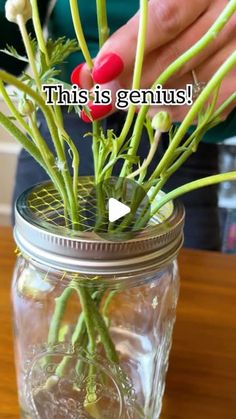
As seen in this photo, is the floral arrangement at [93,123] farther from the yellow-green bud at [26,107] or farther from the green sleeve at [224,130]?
the green sleeve at [224,130]

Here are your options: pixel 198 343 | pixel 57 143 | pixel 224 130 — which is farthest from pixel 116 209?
pixel 224 130

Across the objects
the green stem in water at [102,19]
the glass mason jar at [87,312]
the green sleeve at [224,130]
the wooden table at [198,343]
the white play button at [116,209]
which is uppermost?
the green stem in water at [102,19]

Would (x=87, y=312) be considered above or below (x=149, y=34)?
below

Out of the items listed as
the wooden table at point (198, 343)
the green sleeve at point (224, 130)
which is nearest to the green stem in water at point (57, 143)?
the wooden table at point (198, 343)

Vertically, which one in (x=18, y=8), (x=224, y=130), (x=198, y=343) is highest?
(x=18, y=8)

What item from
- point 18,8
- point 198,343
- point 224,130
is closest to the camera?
point 18,8

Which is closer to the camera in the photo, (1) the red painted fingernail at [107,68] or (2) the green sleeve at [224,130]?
(1) the red painted fingernail at [107,68]

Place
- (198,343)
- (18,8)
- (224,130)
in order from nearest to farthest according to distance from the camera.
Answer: (18,8)
(198,343)
(224,130)

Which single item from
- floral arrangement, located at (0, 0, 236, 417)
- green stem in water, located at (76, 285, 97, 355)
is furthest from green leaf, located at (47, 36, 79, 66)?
green stem in water, located at (76, 285, 97, 355)

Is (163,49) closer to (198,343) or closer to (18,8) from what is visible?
→ (18,8)

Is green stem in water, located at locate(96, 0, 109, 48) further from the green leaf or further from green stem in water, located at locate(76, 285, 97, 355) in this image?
green stem in water, located at locate(76, 285, 97, 355)
